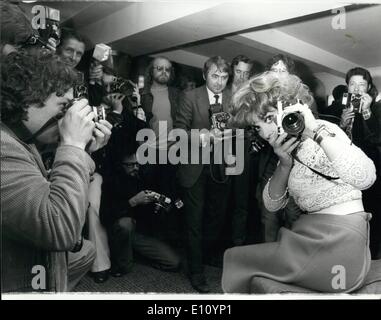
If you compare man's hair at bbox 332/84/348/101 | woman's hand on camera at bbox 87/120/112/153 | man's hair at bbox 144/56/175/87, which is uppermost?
man's hair at bbox 144/56/175/87

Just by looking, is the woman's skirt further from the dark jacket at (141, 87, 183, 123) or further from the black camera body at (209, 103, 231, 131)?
the dark jacket at (141, 87, 183, 123)

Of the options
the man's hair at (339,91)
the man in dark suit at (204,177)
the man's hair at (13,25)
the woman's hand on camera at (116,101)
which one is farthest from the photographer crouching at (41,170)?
the man's hair at (339,91)

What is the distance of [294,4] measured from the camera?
1.83 meters

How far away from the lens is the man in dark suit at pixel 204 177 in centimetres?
189

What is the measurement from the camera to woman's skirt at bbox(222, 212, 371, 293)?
4.80ft

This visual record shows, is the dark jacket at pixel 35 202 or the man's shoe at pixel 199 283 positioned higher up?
the dark jacket at pixel 35 202

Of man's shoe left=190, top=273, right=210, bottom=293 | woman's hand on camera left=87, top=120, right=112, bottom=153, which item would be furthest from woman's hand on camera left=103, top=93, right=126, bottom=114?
man's shoe left=190, top=273, right=210, bottom=293

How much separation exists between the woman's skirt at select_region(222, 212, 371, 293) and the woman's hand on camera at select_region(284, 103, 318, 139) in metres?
0.35

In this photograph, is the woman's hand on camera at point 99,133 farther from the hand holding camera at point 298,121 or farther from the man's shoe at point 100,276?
the hand holding camera at point 298,121

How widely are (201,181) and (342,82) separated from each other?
0.88m

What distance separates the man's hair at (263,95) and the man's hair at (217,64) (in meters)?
0.14

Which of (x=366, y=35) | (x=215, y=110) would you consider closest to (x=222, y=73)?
(x=215, y=110)

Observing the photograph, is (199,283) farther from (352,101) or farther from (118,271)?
(352,101)
